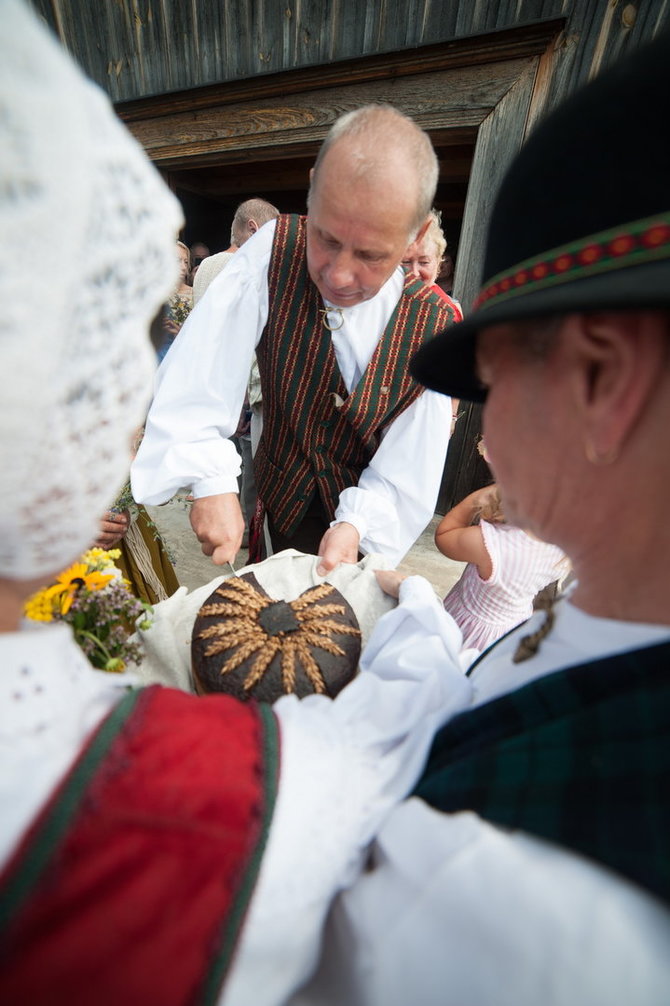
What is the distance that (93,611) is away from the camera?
81 cm

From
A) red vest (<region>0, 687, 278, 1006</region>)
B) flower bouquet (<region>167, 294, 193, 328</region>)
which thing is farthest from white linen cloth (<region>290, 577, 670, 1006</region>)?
flower bouquet (<region>167, 294, 193, 328</region>)

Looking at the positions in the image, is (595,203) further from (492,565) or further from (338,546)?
(492,565)

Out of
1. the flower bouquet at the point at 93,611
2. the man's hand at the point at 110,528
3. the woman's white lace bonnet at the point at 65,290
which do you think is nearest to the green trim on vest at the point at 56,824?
the woman's white lace bonnet at the point at 65,290

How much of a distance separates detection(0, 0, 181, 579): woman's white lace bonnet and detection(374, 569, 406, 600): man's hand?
867 millimetres

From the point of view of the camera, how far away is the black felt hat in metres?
0.35

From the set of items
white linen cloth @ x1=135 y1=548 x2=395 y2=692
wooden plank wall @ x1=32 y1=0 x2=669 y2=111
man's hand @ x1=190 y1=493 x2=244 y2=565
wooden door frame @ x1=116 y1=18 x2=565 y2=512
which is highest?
wooden plank wall @ x1=32 y1=0 x2=669 y2=111

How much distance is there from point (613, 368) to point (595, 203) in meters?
0.14

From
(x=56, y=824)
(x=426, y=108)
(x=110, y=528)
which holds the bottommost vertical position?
(x=110, y=528)

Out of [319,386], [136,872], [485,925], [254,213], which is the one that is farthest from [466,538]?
[254,213]

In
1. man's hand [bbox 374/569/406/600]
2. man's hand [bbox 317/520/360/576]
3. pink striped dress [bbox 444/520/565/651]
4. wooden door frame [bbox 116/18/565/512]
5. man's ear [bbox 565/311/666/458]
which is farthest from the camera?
wooden door frame [bbox 116/18/565/512]

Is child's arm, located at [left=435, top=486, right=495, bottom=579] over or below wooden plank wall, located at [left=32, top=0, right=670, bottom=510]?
below

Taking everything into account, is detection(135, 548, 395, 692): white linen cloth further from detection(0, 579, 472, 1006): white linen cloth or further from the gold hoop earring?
the gold hoop earring

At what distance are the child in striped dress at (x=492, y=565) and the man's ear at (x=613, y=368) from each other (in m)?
1.15

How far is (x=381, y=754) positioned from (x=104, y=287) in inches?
23.5
